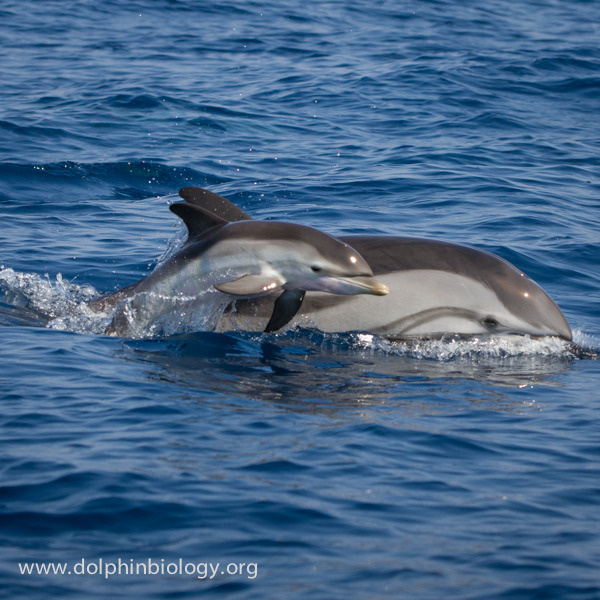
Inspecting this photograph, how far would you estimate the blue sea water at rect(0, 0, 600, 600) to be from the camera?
5.02m

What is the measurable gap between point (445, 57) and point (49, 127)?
12.1 meters

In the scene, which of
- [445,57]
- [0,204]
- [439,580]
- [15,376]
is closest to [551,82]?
A: [445,57]

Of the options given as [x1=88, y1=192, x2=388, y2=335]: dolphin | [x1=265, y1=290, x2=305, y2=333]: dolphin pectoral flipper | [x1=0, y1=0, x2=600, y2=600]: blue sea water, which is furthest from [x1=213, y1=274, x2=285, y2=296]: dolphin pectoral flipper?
[x1=0, y1=0, x2=600, y2=600]: blue sea water

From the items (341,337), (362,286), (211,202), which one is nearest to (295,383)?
(362,286)

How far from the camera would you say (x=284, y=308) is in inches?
317

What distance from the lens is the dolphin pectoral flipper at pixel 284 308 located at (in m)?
8.05

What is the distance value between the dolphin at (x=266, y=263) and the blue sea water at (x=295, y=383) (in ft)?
2.23

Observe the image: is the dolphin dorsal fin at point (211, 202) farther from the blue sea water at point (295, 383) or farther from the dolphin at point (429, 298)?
the blue sea water at point (295, 383)

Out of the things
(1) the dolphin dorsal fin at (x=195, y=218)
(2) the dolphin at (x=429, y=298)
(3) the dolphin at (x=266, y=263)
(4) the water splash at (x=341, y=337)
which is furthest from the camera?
(4) the water splash at (x=341, y=337)

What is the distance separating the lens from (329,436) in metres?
6.55

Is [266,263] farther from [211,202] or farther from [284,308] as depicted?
[211,202]

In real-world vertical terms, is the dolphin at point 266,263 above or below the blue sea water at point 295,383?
above

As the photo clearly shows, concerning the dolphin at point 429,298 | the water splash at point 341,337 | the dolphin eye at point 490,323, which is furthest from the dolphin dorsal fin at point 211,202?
the dolphin eye at point 490,323

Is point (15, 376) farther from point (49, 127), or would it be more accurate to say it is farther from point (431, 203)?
point (49, 127)
